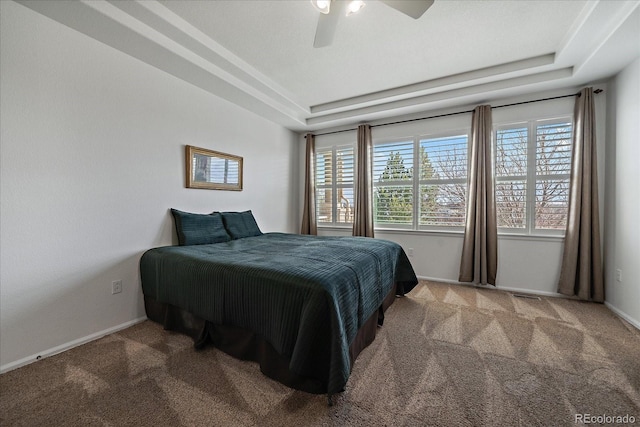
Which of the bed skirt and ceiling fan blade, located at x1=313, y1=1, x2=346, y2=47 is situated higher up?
ceiling fan blade, located at x1=313, y1=1, x2=346, y2=47

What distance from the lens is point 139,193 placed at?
98.7 inches

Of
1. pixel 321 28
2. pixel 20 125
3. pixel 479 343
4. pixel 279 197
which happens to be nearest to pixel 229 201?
pixel 279 197

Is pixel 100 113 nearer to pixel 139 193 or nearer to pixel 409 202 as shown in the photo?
pixel 139 193

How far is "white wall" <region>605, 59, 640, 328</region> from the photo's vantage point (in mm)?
2428

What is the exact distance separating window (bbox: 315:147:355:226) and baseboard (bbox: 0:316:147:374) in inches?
124

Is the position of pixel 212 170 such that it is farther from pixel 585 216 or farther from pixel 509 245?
pixel 585 216

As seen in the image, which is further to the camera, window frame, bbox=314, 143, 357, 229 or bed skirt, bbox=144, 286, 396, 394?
window frame, bbox=314, 143, 357, 229

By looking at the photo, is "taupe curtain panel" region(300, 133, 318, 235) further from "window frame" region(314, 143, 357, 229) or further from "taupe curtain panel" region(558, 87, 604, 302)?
"taupe curtain panel" region(558, 87, 604, 302)

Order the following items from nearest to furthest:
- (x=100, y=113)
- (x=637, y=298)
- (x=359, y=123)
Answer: (x=100, y=113) → (x=637, y=298) → (x=359, y=123)

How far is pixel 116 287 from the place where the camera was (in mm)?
2312

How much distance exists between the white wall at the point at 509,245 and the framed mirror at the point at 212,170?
2.45 m

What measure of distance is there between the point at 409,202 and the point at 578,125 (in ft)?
6.91

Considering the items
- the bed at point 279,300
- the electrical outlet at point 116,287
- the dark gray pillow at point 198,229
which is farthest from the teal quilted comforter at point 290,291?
the dark gray pillow at point 198,229

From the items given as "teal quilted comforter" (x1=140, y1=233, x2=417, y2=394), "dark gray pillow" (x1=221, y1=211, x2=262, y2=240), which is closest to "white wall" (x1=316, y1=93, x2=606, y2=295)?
"teal quilted comforter" (x1=140, y1=233, x2=417, y2=394)
